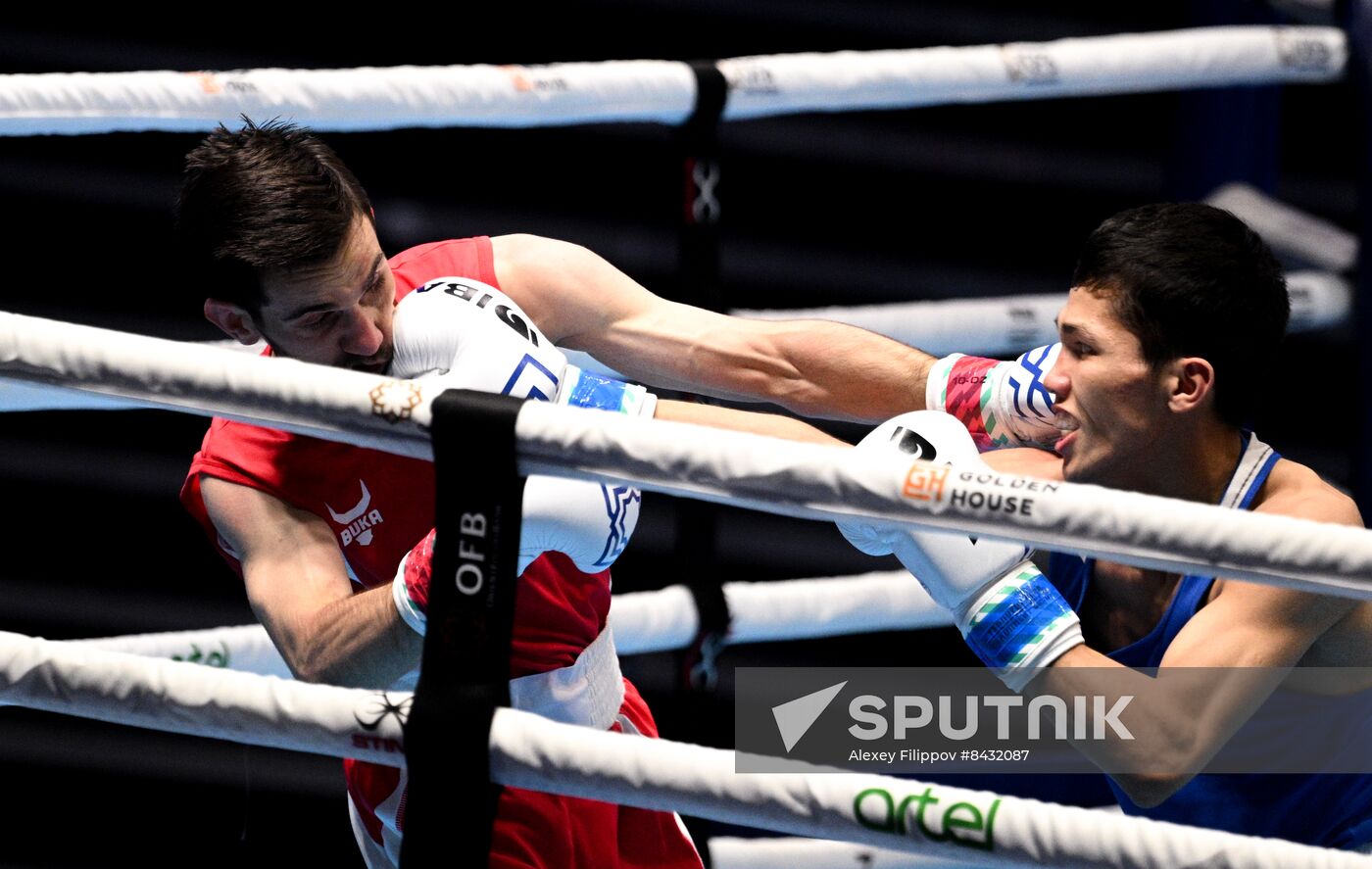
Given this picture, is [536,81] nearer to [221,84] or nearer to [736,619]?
[221,84]

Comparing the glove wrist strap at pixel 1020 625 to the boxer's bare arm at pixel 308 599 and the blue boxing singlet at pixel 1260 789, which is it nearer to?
the blue boxing singlet at pixel 1260 789

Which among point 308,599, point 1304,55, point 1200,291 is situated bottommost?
point 308,599

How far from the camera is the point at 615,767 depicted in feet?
3.93

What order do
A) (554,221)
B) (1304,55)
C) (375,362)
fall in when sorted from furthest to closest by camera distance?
(554,221) < (1304,55) < (375,362)

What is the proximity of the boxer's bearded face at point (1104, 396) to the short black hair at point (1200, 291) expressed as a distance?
19 mm

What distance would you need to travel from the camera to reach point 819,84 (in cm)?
224

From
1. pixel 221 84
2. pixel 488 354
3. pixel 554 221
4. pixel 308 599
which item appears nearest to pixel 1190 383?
pixel 488 354

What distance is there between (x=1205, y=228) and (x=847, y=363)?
0.51m

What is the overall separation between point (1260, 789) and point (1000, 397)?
489mm

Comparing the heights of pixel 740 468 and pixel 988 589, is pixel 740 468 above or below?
above

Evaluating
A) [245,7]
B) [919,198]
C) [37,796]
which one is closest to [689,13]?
[919,198]

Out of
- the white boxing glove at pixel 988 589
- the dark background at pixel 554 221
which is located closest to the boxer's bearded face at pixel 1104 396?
the white boxing glove at pixel 988 589

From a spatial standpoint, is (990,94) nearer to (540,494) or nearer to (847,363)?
(847,363)

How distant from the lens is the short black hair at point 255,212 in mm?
1673
